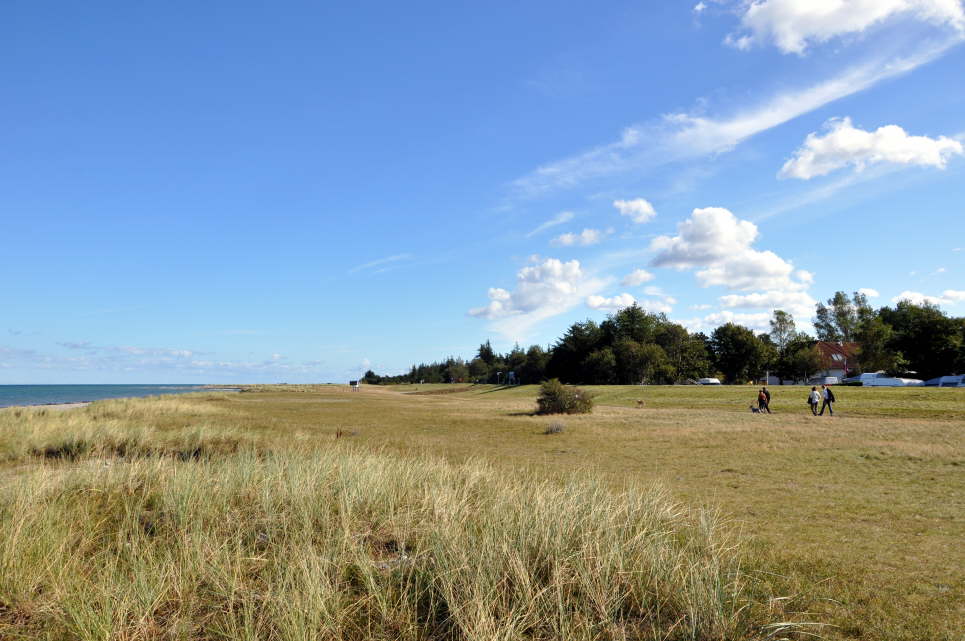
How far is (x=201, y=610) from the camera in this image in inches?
189

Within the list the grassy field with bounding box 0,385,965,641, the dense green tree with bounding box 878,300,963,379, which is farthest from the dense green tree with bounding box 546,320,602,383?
the grassy field with bounding box 0,385,965,641

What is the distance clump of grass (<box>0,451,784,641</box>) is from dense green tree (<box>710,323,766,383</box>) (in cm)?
9241

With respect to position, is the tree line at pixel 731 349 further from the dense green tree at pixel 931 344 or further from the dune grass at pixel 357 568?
the dune grass at pixel 357 568

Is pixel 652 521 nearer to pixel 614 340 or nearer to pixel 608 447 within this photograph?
pixel 608 447

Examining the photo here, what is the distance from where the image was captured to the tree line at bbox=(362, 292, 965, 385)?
2840 inches

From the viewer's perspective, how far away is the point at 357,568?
5547 mm

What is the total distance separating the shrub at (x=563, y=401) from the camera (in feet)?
112

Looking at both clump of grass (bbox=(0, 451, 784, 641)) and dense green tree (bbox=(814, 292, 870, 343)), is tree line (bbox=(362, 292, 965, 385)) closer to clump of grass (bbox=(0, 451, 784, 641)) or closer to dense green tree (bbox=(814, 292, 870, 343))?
dense green tree (bbox=(814, 292, 870, 343))

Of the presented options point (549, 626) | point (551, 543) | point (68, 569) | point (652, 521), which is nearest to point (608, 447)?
point (652, 521)

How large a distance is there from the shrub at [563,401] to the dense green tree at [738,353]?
2636 inches

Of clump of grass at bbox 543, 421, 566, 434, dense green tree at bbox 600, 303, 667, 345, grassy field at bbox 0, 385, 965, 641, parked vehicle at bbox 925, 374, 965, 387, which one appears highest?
dense green tree at bbox 600, 303, 667, 345

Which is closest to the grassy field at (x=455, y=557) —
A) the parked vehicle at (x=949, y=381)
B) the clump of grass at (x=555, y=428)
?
the clump of grass at (x=555, y=428)

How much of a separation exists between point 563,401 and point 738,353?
68831mm

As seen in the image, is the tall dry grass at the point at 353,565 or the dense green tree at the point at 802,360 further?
the dense green tree at the point at 802,360
